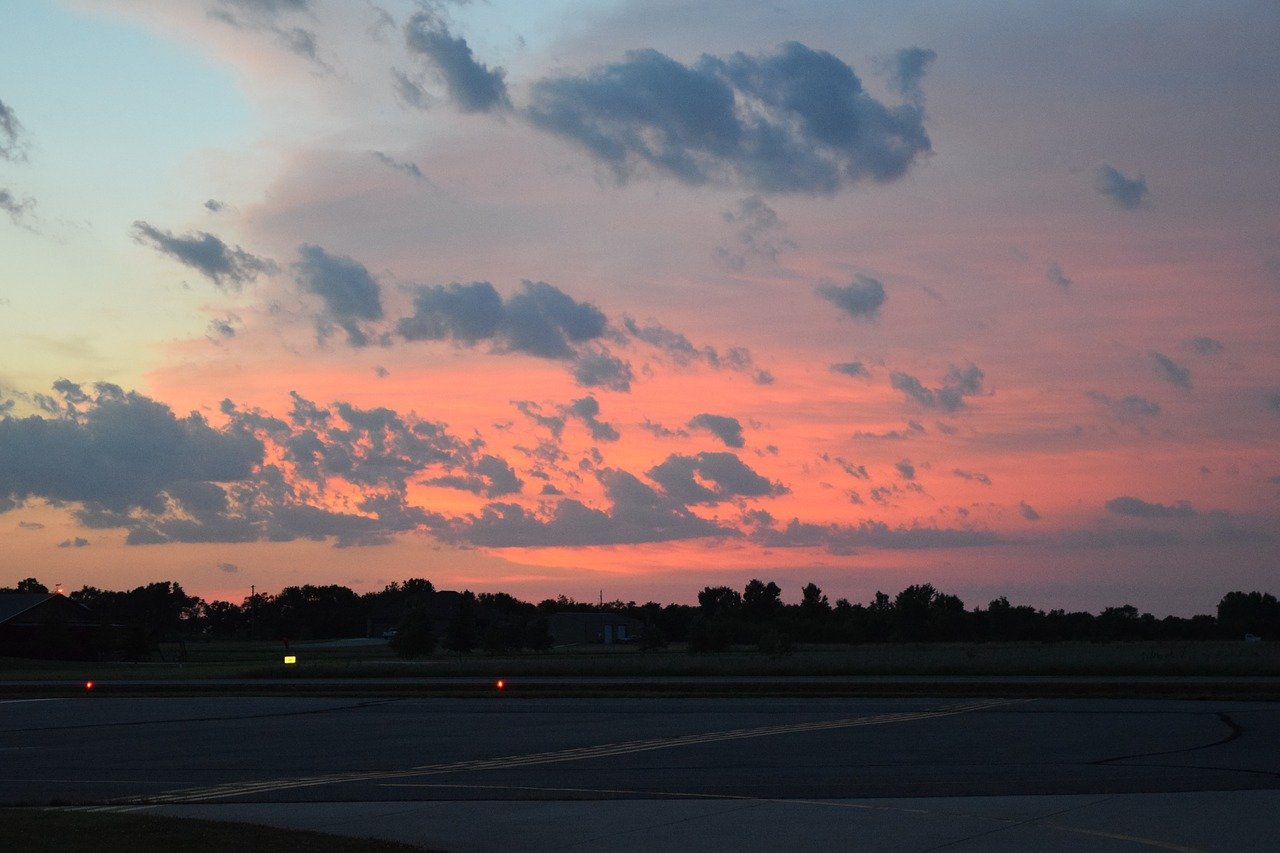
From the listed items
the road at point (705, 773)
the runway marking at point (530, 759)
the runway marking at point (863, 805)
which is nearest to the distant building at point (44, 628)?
the road at point (705, 773)

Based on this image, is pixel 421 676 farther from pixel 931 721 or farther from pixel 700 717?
pixel 931 721

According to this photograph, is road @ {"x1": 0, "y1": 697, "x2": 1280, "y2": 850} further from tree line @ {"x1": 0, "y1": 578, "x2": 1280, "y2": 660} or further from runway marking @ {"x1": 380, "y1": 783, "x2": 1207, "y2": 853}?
tree line @ {"x1": 0, "y1": 578, "x2": 1280, "y2": 660}

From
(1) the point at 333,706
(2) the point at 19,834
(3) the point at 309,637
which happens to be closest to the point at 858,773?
(2) the point at 19,834

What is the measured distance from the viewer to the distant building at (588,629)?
15975cm

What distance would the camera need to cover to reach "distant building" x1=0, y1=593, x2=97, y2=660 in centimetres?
8900

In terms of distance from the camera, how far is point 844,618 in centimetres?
14950

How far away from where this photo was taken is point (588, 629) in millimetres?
163250

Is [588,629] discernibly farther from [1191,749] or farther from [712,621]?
[1191,749]

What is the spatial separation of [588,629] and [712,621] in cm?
5907

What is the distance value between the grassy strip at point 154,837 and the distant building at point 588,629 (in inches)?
5628

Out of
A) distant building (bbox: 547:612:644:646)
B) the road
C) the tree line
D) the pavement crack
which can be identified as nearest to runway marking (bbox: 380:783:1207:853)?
the road

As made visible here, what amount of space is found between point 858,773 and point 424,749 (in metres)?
8.80

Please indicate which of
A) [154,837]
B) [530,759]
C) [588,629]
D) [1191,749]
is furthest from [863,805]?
[588,629]

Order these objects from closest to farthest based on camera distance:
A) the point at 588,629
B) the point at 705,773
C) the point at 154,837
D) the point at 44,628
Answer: the point at 154,837, the point at 705,773, the point at 44,628, the point at 588,629
